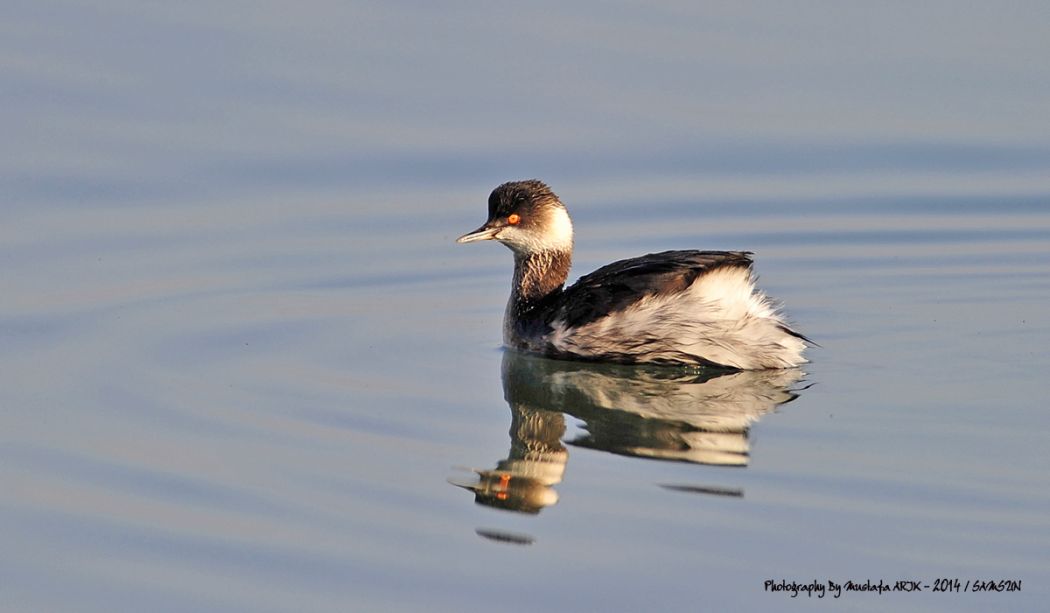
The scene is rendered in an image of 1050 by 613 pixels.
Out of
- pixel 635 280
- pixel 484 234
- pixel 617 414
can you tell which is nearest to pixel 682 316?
pixel 635 280

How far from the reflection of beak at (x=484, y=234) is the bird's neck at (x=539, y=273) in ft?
0.70

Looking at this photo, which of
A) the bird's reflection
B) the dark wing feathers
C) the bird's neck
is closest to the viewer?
the bird's reflection

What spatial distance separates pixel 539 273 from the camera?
32.4 feet

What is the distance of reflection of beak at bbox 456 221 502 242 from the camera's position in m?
9.69

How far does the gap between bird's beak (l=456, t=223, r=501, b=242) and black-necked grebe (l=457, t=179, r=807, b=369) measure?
1.85 feet

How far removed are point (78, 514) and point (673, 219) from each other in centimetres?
513

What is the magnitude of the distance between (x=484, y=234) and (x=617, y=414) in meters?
1.75

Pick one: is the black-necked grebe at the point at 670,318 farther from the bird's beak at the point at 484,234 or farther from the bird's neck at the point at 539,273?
the bird's beak at the point at 484,234

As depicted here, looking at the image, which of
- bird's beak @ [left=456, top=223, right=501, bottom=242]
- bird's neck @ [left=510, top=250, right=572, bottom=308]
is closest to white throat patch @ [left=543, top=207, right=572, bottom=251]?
bird's neck @ [left=510, top=250, right=572, bottom=308]

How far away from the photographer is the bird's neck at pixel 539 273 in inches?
387

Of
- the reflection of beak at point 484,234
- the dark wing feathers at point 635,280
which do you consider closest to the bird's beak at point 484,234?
the reflection of beak at point 484,234

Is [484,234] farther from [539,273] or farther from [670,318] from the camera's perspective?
[670,318]

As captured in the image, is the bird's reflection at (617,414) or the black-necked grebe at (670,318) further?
the black-necked grebe at (670,318)

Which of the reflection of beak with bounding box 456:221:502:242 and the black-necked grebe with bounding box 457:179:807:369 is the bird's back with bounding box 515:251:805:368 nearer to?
the black-necked grebe with bounding box 457:179:807:369
